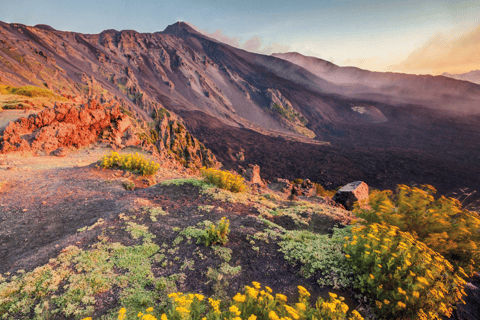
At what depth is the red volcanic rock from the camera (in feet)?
31.3

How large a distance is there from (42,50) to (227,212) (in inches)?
2898

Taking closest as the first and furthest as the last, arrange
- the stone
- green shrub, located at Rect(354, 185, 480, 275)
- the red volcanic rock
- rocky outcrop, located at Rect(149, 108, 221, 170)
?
green shrub, located at Rect(354, 185, 480, 275) < the red volcanic rock < the stone < rocky outcrop, located at Rect(149, 108, 221, 170)

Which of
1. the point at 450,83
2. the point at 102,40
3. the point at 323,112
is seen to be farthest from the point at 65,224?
the point at 450,83

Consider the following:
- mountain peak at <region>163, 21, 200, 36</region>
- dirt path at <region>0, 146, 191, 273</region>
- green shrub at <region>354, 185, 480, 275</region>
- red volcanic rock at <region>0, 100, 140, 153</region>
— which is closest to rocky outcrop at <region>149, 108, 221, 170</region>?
red volcanic rock at <region>0, 100, 140, 153</region>

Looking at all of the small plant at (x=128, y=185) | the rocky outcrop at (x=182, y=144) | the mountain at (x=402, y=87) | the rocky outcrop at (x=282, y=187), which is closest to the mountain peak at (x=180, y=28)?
the mountain at (x=402, y=87)

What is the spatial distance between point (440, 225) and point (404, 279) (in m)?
2.04

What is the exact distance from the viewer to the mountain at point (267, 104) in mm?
42875

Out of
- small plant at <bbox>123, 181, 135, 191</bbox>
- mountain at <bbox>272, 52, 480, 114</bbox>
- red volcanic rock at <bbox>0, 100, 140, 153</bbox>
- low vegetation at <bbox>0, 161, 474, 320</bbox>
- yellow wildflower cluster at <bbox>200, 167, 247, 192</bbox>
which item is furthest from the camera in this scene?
mountain at <bbox>272, 52, 480, 114</bbox>

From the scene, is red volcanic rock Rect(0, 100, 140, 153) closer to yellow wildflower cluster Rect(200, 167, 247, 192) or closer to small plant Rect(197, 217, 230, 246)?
yellow wildflower cluster Rect(200, 167, 247, 192)

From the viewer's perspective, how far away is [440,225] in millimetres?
3764

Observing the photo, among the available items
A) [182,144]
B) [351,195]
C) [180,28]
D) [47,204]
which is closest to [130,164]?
[47,204]

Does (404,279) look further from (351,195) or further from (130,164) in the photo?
(351,195)

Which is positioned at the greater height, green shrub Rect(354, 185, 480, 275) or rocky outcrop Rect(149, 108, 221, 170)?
green shrub Rect(354, 185, 480, 275)

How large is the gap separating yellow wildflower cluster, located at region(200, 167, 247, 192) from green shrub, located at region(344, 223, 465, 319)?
4.43 meters
